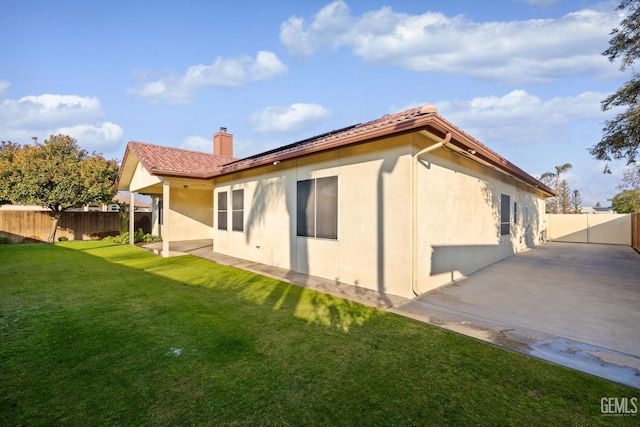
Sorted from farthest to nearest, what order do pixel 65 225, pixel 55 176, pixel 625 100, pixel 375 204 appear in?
pixel 65 225 → pixel 55 176 → pixel 625 100 → pixel 375 204

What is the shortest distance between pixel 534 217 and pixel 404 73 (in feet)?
35.0

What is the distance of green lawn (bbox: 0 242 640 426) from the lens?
241 centimetres

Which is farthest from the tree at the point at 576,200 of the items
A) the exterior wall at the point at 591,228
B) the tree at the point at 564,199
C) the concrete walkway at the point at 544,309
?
the concrete walkway at the point at 544,309

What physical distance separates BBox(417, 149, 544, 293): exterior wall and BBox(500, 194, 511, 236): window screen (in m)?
0.24

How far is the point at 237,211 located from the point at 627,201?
118 feet

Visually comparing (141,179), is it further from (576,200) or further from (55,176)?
(576,200)

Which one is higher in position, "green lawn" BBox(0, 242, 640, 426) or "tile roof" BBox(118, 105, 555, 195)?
"tile roof" BBox(118, 105, 555, 195)

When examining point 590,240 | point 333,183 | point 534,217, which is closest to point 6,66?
point 333,183

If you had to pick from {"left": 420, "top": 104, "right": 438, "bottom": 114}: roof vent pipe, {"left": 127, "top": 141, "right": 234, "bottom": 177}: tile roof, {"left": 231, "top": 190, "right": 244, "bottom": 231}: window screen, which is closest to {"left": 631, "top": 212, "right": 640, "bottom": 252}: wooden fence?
{"left": 420, "top": 104, "right": 438, "bottom": 114}: roof vent pipe

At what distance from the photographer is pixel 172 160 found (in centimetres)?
1223

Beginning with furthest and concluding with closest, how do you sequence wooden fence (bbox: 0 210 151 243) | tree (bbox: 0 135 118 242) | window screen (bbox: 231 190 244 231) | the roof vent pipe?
wooden fence (bbox: 0 210 151 243) → tree (bbox: 0 135 118 242) → window screen (bbox: 231 190 244 231) → the roof vent pipe

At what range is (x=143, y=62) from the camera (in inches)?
544

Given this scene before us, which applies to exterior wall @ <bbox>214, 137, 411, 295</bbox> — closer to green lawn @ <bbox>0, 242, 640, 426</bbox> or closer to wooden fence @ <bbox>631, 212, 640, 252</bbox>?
green lawn @ <bbox>0, 242, 640, 426</bbox>

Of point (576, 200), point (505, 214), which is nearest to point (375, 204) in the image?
point (505, 214)
